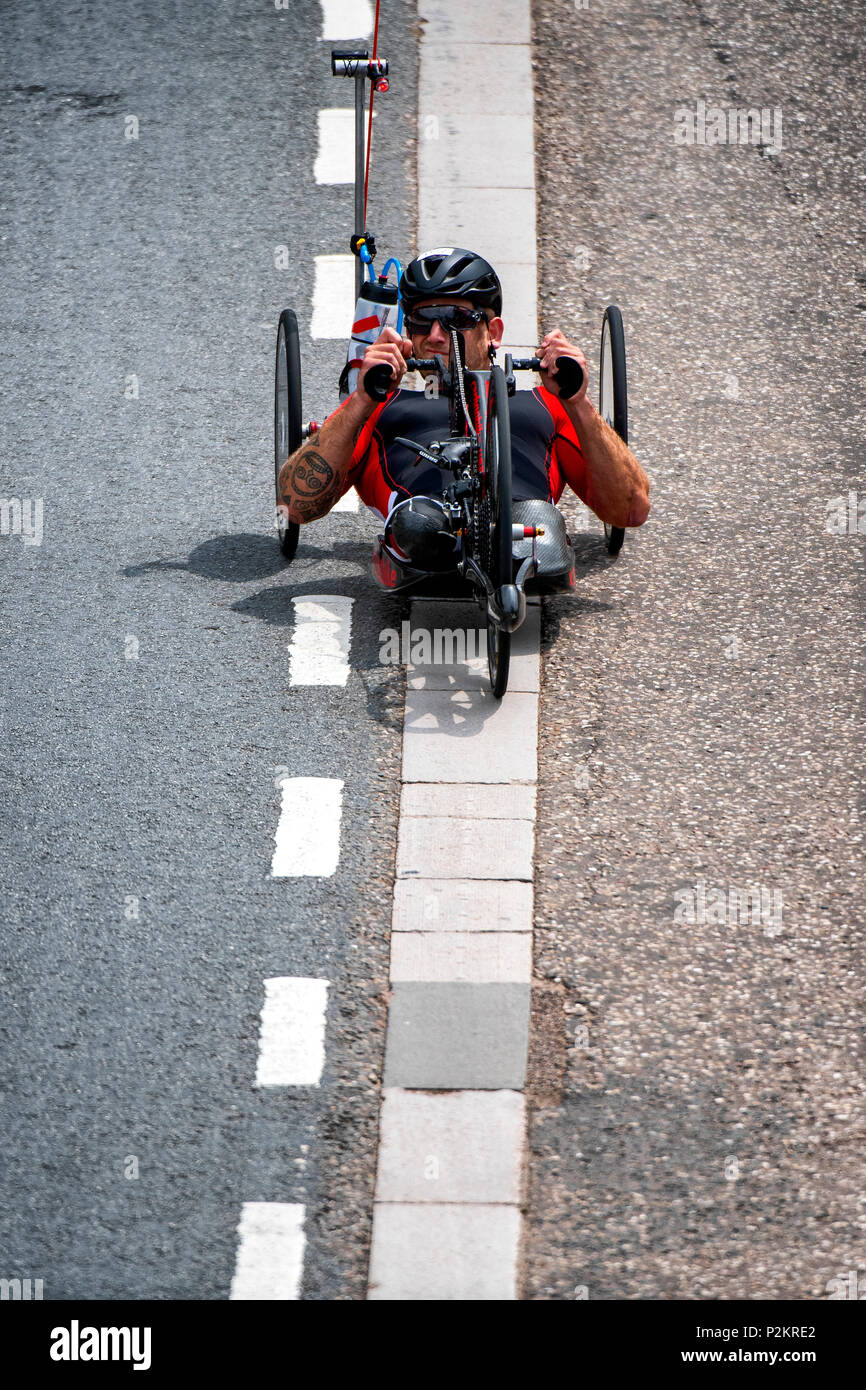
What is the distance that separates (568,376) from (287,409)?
125 cm

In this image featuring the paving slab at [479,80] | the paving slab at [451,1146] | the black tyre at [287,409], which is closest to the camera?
the paving slab at [451,1146]

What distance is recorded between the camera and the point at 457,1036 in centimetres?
452

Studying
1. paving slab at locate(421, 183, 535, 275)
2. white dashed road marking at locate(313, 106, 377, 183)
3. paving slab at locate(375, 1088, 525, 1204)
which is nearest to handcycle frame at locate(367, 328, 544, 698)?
paving slab at locate(375, 1088, 525, 1204)

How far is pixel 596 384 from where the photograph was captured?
24.4ft

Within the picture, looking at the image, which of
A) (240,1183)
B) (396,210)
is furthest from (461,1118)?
(396,210)

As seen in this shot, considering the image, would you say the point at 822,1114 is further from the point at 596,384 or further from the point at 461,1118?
the point at 596,384

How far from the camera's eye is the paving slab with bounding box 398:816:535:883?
198 inches

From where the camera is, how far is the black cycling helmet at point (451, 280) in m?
5.84

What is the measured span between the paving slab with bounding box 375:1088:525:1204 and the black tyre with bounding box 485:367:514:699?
160 cm

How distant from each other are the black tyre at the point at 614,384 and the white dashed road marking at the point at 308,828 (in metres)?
1.69

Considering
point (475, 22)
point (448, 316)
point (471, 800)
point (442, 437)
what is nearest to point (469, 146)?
point (475, 22)

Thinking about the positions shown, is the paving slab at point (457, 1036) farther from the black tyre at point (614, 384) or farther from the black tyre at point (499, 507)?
the black tyre at point (614, 384)

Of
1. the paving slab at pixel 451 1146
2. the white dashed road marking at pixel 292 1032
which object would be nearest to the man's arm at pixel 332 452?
the white dashed road marking at pixel 292 1032
